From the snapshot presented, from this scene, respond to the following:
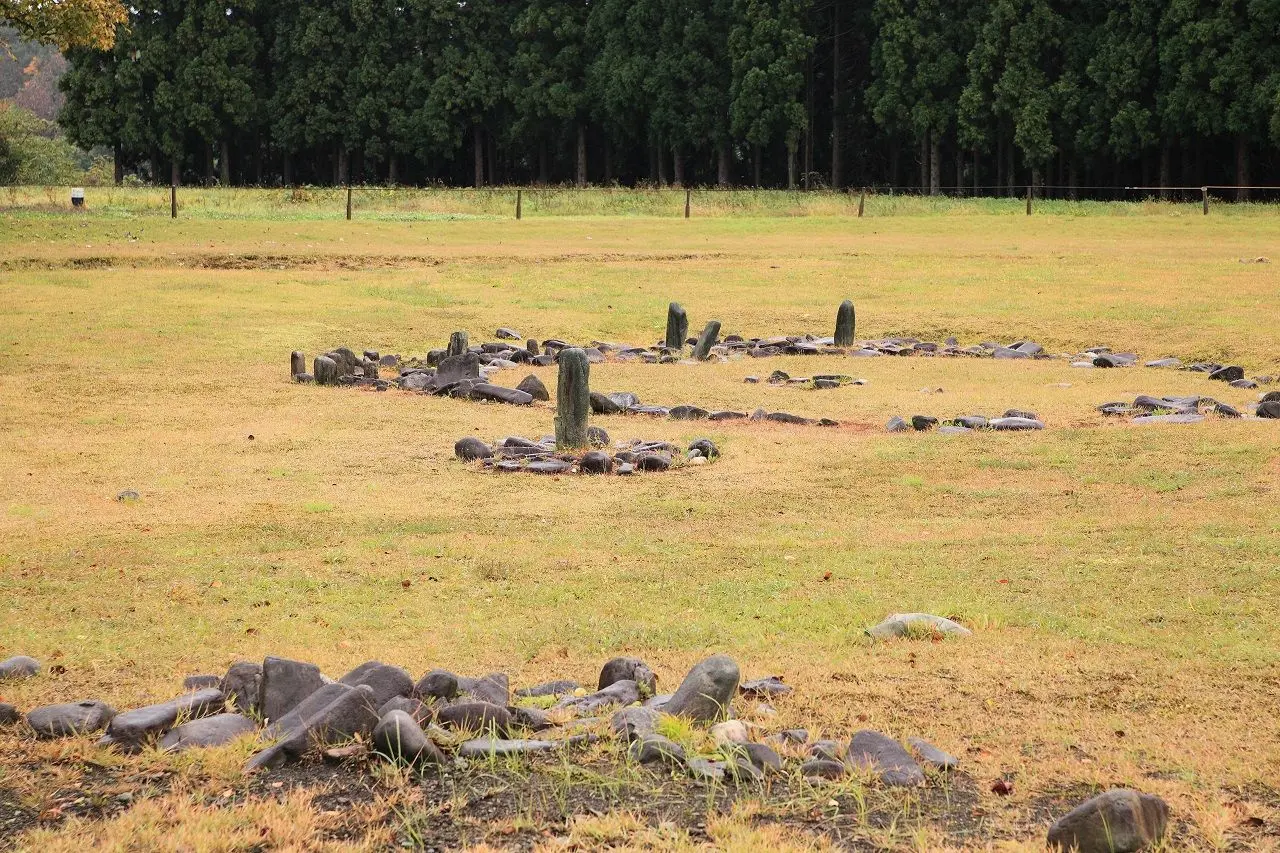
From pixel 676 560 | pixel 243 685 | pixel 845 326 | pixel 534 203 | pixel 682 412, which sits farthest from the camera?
Answer: pixel 534 203

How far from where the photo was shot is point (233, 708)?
588cm

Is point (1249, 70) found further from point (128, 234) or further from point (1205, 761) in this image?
point (1205, 761)

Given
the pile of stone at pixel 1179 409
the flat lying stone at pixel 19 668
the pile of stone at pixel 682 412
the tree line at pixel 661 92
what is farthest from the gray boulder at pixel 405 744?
the tree line at pixel 661 92

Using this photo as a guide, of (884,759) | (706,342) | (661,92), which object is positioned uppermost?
(661,92)

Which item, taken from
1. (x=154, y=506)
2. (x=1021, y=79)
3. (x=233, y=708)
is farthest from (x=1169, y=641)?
(x=1021, y=79)

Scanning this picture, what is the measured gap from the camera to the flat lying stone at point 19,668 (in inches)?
262

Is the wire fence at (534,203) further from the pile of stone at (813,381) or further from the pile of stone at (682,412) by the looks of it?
the pile of stone at (682,412)

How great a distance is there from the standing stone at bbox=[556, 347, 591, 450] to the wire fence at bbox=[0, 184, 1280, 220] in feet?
92.7

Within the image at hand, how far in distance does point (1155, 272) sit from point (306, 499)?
22.1 metres

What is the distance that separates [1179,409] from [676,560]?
8.07 m

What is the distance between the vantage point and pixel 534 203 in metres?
48.0

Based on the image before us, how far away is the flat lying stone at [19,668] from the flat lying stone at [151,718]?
121 centimetres

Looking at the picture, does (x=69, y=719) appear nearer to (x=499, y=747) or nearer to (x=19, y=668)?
(x=19, y=668)

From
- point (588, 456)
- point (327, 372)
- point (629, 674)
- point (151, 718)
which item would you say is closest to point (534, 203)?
point (327, 372)
